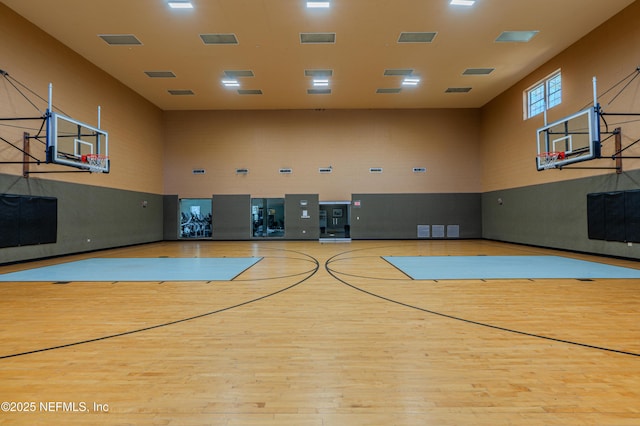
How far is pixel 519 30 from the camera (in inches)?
334

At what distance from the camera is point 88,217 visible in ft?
33.3

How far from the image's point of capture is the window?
10.0m

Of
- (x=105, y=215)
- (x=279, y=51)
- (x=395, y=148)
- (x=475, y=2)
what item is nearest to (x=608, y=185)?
(x=475, y=2)

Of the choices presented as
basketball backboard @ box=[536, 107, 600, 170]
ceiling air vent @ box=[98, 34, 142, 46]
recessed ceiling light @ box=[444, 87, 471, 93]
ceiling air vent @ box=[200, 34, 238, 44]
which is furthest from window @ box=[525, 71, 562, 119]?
ceiling air vent @ box=[98, 34, 142, 46]

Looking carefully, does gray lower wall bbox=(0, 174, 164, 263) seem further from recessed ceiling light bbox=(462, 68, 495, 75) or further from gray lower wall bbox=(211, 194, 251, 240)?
recessed ceiling light bbox=(462, 68, 495, 75)

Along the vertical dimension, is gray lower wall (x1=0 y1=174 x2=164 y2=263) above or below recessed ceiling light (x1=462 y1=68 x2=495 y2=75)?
below

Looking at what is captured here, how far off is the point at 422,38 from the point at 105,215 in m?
11.8

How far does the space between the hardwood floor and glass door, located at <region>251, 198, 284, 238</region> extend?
33.7ft

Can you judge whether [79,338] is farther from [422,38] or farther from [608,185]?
[608,185]

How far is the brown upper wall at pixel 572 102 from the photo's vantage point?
7691 millimetres

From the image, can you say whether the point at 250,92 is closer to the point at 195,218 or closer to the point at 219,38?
the point at 219,38

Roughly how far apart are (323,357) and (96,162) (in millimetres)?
9610

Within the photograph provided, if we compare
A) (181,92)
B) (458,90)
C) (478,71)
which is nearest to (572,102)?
(478,71)

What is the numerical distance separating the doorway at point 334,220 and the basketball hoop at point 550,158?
24.9 feet
